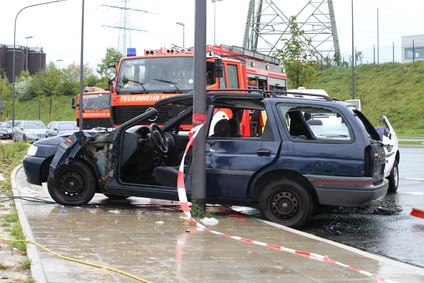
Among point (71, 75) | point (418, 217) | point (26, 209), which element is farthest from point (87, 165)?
point (71, 75)

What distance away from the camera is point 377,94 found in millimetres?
45562

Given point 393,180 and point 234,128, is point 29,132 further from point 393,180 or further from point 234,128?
point 234,128

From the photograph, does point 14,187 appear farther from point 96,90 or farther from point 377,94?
point 377,94

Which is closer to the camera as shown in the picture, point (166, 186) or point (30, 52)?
point (166, 186)

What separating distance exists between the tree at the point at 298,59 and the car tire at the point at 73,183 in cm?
2306

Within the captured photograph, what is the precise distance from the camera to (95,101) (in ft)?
88.1

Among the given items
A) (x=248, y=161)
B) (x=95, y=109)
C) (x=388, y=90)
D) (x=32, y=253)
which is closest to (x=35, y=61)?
(x=388, y=90)

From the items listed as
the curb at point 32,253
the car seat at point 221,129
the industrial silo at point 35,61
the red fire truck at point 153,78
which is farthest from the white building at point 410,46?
the curb at point 32,253

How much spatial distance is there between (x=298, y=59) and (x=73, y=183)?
23.5 meters

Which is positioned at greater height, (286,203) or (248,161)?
(248,161)

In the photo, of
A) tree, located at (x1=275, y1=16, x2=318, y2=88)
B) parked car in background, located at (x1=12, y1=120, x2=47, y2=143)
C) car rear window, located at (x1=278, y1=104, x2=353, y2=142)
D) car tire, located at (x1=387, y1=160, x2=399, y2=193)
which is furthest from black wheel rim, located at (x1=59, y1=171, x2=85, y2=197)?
parked car in background, located at (x1=12, y1=120, x2=47, y2=143)

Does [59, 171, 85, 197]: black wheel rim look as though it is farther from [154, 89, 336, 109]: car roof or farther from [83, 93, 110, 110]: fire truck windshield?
[83, 93, 110, 110]: fire truck windshield

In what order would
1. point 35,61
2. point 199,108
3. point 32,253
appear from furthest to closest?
point 35,61
point 199,108
point 32,253

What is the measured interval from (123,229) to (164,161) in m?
2.24
